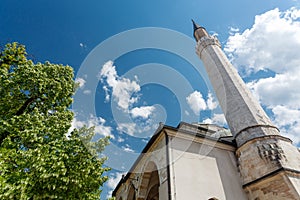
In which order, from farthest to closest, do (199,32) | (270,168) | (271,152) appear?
(199,32), (271,152), (270,168)

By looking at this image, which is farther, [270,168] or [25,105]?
[270,168]

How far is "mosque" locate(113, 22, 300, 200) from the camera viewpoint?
321 inches

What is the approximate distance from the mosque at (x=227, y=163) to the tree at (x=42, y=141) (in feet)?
10.3

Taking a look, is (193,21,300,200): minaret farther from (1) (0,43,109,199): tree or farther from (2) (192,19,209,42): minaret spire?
(1) (0,43,109,199): tree

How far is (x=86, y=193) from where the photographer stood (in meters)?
6.07

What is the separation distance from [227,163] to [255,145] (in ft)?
5.17

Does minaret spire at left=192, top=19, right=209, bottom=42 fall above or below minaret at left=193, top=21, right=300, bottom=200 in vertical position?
above

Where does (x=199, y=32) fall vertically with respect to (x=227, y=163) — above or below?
above

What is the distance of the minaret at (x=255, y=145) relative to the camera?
8297 millimetres

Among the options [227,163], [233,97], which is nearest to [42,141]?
[227,163]

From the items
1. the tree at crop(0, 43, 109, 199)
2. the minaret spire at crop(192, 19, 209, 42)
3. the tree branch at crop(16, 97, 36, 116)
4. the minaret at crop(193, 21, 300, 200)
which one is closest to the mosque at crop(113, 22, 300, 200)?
the minaret at crop(193, 21, 300, 200)

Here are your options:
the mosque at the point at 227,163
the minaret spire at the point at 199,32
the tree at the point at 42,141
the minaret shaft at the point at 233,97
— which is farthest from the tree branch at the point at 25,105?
the minaret spire at the point at 199,32

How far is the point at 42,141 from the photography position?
245 inches

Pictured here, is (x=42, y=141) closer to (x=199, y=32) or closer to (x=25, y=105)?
(x=25, y=105)
